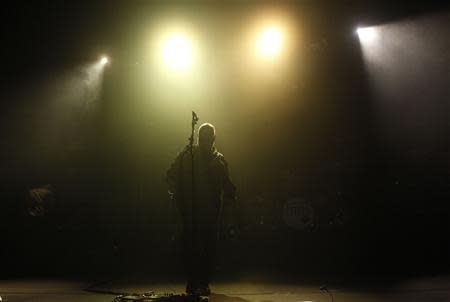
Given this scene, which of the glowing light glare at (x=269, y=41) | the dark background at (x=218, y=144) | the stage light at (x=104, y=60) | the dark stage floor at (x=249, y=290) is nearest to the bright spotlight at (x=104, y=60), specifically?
the stage light at (x=104, y=60)

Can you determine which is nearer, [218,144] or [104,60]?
[104,60]

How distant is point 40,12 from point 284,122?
619cm

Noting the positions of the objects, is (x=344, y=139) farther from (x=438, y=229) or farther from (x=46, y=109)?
(x=46, y=109)

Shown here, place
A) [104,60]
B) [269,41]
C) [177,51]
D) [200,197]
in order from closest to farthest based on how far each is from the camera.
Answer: [200,197]
[269,41]
[177,51]
[104,60]

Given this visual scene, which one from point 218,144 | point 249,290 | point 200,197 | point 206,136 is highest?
point 218,144

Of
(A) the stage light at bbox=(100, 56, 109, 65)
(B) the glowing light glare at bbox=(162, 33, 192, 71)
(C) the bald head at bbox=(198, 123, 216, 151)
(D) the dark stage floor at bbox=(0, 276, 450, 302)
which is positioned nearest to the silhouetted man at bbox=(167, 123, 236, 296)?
(C) the bald head at bbox=(198, 123, 216, 151)

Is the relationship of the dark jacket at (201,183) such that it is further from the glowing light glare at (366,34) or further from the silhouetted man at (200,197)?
the glowing light glare at (366,34)

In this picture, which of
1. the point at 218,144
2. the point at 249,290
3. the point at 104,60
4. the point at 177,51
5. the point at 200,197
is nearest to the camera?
the point at 200,197

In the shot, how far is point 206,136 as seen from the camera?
5.60m

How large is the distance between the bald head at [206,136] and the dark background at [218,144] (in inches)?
149

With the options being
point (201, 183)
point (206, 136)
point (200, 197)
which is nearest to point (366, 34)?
point (206, 136)

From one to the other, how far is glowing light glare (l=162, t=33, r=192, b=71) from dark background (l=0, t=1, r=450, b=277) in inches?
21.8

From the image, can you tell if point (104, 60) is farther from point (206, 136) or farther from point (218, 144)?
point (206, 136)

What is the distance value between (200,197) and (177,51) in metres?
5.21
